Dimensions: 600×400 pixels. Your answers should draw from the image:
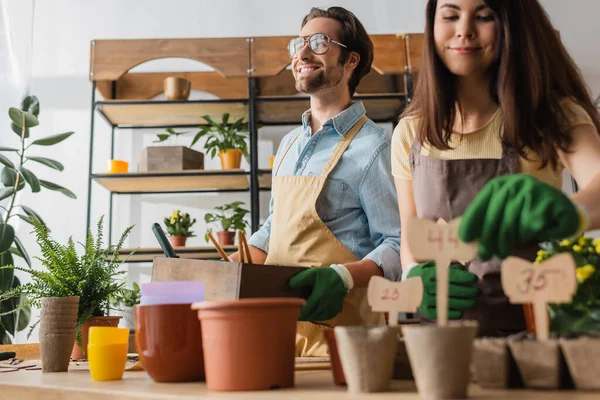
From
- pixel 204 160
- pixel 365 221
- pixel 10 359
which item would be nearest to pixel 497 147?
pixel 365 221

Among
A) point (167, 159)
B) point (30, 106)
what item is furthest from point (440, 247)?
point (30, 106)

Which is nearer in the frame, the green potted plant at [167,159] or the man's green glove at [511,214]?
the man's green glove at [511,214]

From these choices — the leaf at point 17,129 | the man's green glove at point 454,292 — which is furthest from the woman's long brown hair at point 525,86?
the leaf at point 17,129

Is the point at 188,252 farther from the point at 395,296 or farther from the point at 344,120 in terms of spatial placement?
the point at 395,296

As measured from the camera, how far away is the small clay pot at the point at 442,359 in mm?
595

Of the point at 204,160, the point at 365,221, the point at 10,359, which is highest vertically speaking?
the point at 204,160

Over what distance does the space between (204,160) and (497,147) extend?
267cm

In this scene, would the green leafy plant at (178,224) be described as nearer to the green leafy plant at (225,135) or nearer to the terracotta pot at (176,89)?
the green leafy plant at (225,135)

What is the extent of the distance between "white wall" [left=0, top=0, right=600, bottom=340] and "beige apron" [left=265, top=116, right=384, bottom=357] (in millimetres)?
2081

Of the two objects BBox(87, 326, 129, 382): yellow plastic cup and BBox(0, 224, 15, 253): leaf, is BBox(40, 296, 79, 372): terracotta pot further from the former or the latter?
BBox(0, 224, 15, 253): leaf

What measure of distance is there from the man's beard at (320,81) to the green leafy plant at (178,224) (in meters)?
1.82

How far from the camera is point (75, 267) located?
1312mm

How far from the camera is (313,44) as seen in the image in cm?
170

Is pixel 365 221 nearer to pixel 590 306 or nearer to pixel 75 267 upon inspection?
pixel 75 267
